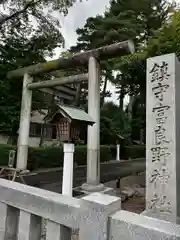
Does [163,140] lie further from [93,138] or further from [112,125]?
[112,125]

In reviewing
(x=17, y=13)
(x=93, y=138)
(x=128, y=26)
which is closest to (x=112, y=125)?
(x=128, y=26)

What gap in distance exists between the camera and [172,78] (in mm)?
4234

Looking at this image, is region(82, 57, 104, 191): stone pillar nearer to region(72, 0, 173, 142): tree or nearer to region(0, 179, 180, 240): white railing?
region(0, 179, 180, 240): white railing

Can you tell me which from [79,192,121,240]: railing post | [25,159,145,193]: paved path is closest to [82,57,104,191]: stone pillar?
[25,159,145,193]: paved path

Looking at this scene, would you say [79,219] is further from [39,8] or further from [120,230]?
[39,8]

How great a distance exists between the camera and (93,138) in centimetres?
783

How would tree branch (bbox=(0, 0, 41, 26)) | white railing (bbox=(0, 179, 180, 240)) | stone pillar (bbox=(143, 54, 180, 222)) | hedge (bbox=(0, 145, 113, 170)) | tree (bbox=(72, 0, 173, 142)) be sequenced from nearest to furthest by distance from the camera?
1. white railing (bbox=(0, 179, 180, 240))
2. stone pillar (bbox=(143, 54, 180, 222))
3. hedge (bbox=(0, 145, 113, 170))
4. tree branch (bbox=(0, 0, 41, 26))
5. tree (bbox=(72, 0, 173, 142))

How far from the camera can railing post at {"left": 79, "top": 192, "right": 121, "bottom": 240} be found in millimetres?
1217

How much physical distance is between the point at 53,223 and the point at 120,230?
500mm

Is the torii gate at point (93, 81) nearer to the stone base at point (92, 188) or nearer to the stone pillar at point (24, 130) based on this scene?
the stone base at point (92, 188)

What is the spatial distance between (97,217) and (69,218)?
0.77ft

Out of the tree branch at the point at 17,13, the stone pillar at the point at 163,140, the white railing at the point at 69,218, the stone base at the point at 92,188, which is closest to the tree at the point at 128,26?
the tree branch at the point at 17,13

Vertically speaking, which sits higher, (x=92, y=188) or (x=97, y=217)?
(x=97, y=217)

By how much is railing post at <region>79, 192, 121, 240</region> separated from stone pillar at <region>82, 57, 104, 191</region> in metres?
6.12
